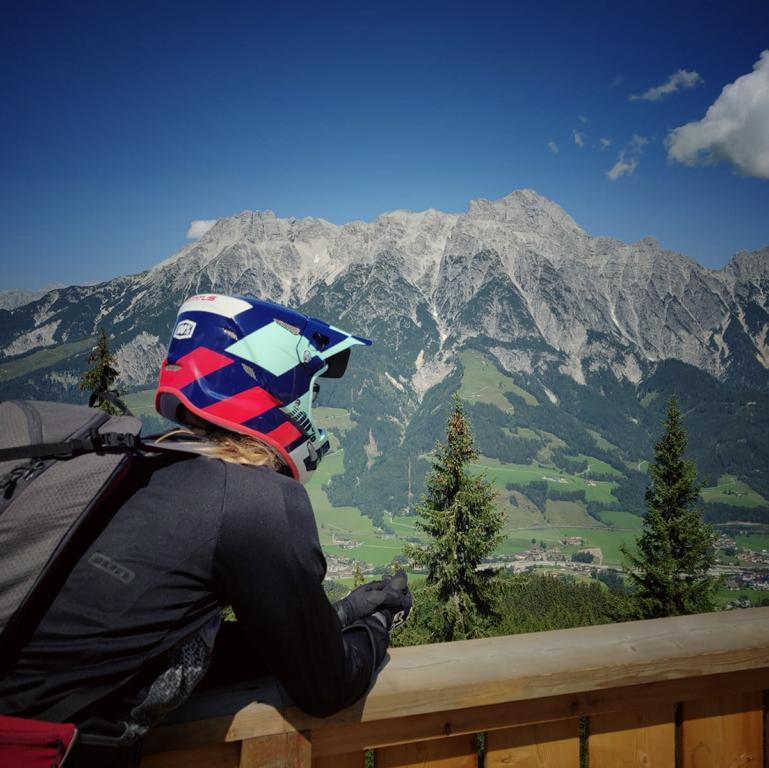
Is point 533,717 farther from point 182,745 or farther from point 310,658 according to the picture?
point 182,745

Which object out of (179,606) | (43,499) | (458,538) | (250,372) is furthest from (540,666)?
(458,538)

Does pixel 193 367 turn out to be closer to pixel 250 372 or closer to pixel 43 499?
pixel 250 372

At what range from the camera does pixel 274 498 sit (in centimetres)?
194

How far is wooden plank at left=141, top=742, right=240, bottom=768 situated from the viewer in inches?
80.5

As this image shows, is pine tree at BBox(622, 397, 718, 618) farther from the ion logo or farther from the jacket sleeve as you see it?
the ion logo

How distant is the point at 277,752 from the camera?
7.13 feet

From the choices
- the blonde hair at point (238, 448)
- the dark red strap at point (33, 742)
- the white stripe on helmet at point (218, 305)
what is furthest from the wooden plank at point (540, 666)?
the white stripe on helmet at point (218, 305)

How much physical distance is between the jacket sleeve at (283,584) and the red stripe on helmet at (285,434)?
833 mm

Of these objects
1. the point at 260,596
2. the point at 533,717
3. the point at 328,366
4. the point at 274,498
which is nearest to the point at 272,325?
the point at 328,366

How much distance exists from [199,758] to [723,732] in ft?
8.69

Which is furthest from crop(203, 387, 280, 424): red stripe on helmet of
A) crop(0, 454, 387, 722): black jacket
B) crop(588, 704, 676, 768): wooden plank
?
crop(588, 704, 676, 768): wooden plank

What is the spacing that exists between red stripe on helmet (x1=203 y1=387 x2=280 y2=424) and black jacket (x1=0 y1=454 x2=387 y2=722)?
680 millimetres

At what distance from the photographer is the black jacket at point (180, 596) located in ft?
5.70

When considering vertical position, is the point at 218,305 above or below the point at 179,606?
above
